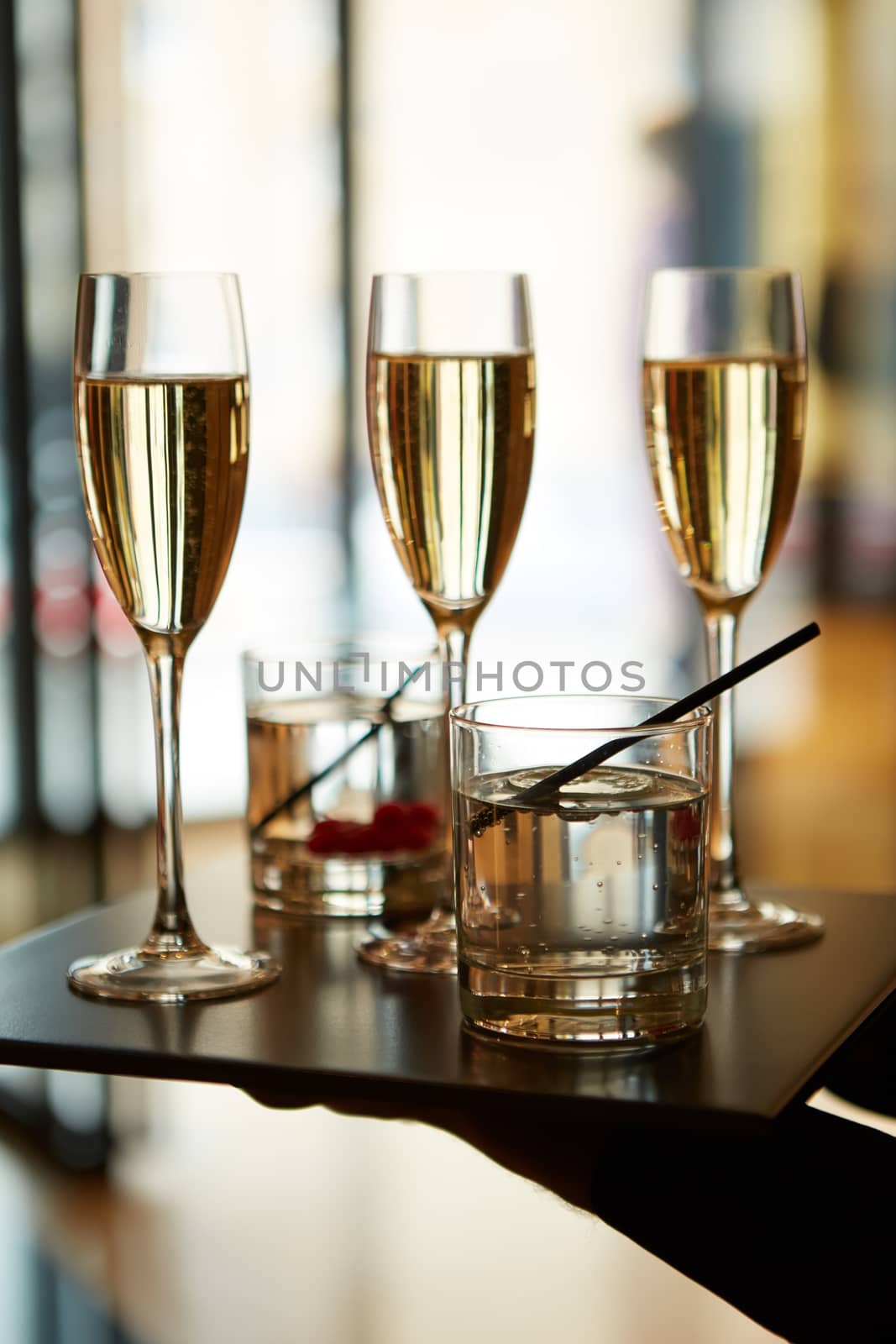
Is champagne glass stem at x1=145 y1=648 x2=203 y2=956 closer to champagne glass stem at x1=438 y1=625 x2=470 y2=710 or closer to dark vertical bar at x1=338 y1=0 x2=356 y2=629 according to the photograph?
champagne glass stem at x1=438 y1=625 x2=470 y2=710

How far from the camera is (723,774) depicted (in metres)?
0.99

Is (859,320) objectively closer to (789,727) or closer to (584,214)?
(584,214)

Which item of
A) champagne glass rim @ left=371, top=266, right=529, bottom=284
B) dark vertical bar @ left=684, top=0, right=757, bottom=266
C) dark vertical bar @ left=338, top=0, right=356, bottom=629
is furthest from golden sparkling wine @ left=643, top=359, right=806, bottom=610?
dark vertical bar @ left=684, top=0, right=757, bottom=266

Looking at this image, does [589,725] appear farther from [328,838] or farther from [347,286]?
[347,286]

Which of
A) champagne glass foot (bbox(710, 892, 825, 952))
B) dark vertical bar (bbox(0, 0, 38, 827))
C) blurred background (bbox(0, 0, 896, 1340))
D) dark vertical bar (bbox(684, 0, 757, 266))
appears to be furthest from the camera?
dark vertical bar (bbox(684, 0, 757, 266))

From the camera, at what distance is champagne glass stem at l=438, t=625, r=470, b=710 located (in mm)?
960

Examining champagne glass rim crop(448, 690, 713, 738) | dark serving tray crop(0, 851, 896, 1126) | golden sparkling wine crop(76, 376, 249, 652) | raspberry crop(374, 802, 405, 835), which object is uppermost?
golden sparkling wine crop(76, 376, 249, 652)

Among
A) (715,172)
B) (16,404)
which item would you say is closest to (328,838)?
(16,404)

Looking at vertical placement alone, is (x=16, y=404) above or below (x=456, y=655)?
above

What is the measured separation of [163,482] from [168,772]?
154 millimetres

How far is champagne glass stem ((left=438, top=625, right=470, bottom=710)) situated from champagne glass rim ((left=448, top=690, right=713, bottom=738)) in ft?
0.47

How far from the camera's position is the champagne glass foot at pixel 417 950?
897 mm

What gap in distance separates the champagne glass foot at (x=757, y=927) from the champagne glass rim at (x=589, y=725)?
7.5 inches

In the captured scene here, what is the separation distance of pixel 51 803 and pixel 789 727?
2188mm
